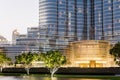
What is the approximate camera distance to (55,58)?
170125 mm

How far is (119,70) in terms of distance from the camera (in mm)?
170000

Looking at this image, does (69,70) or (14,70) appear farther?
(14,70)

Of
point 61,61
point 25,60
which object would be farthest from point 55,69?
point 25,60

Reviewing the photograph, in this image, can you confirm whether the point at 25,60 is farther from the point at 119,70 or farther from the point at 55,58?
the point at 119,70

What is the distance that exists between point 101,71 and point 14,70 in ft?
155

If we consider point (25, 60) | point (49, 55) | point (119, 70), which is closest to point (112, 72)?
point (119, 70)

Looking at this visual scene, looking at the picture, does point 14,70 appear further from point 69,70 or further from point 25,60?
point 69,70

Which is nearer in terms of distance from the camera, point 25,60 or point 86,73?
point 86,73

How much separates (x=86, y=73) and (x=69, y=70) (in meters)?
8.09

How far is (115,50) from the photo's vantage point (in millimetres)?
167625

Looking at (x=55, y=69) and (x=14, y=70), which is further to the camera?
(x=14, y=70)

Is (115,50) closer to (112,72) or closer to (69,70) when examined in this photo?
(112,72)

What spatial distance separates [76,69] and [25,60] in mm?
32835

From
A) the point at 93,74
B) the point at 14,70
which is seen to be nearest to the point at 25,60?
the point at 14,70
